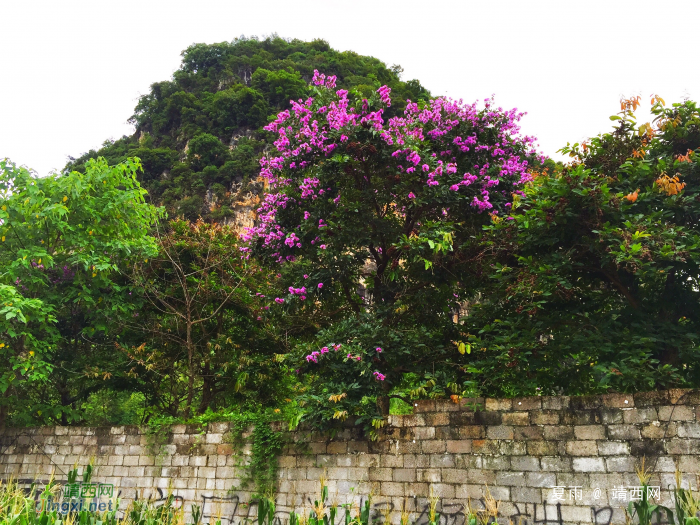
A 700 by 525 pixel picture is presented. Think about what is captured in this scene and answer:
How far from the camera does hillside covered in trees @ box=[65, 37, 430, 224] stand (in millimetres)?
35906

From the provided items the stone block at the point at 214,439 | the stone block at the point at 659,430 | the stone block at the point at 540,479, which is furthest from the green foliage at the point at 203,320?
the stone block at the point at 659,430

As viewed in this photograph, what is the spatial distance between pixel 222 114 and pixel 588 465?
4101 centimetres

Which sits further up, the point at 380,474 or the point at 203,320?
the point at 203,320

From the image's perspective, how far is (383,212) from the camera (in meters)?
8.70

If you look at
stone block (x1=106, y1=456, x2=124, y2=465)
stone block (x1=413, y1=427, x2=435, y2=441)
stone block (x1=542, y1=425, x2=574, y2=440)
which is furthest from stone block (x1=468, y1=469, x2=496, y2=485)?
stone block (x1=106, y1=456, x2=124, y2=465)

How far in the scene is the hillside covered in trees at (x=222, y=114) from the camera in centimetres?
3591

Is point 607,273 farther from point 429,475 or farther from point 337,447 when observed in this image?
point 337,447

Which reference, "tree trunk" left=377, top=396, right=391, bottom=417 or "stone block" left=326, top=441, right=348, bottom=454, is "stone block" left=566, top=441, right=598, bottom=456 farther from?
"stone block" left=326, top=441, right=348, bottom=454

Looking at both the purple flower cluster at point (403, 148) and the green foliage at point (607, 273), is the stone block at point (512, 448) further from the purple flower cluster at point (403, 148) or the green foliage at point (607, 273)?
the purple flower cluster at point (403, 148)

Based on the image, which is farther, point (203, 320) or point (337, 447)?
point (203, 320)

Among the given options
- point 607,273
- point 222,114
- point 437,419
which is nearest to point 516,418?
point 437,419

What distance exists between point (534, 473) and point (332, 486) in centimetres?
272

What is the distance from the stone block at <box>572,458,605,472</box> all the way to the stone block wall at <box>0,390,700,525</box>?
0.01 metres

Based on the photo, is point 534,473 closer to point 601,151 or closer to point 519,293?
point 519,293
